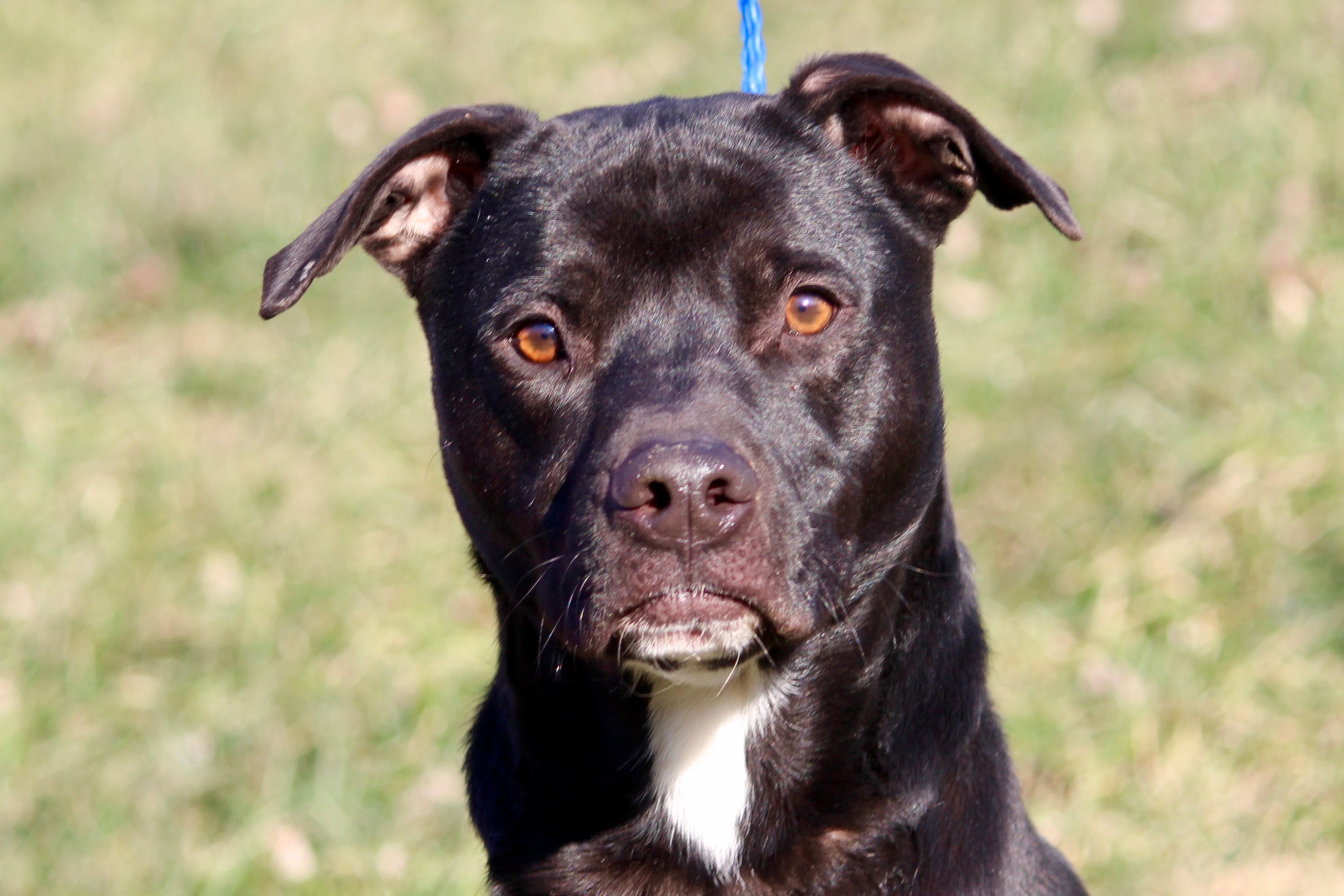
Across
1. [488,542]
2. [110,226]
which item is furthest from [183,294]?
[488,542]

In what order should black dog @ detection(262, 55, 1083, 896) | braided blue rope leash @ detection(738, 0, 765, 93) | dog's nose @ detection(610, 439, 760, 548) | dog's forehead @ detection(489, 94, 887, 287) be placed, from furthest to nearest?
braided blue rope leash @ detection(738, 0, 765, 93), dog's forehead @ detection(489, 94, 887, 287), black dog @ detection(262, 55, 1083, 896), dog's nose @ detection(610, 439, 760, 548)

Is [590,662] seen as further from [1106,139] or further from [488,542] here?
[1106,139]

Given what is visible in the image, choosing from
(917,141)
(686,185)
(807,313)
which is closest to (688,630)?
(807,313)

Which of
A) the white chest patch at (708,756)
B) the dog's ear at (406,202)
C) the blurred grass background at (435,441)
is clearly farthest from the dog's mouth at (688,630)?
the blurred grass background at (435,441)

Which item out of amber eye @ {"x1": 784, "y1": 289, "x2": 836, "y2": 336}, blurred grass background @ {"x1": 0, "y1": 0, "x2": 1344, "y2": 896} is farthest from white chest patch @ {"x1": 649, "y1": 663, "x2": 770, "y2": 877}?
blurred grass background @ {"x1": 0, "y1": 0, "x2": 1344, "y2": 896}

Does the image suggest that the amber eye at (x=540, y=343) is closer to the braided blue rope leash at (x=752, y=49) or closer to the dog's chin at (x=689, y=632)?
the dog's chin at (x=689, y=632)

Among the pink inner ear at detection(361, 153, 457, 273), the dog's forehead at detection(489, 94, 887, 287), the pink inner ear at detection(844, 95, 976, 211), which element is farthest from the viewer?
the pink inner ear at detection(361, 153, 457, 273)

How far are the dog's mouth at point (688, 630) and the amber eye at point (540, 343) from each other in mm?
530

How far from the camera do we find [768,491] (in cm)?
241

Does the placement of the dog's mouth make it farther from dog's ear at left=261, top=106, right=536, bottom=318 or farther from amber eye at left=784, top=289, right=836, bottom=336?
dog's ear at left=261, top=106, right=536, bottom=318

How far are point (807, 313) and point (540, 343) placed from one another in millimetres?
476

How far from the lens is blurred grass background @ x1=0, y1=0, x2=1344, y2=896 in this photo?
4180 millimetres

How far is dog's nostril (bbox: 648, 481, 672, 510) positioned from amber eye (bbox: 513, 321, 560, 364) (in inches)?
18.0

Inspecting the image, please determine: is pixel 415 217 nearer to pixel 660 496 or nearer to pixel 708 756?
pixel 660 496
